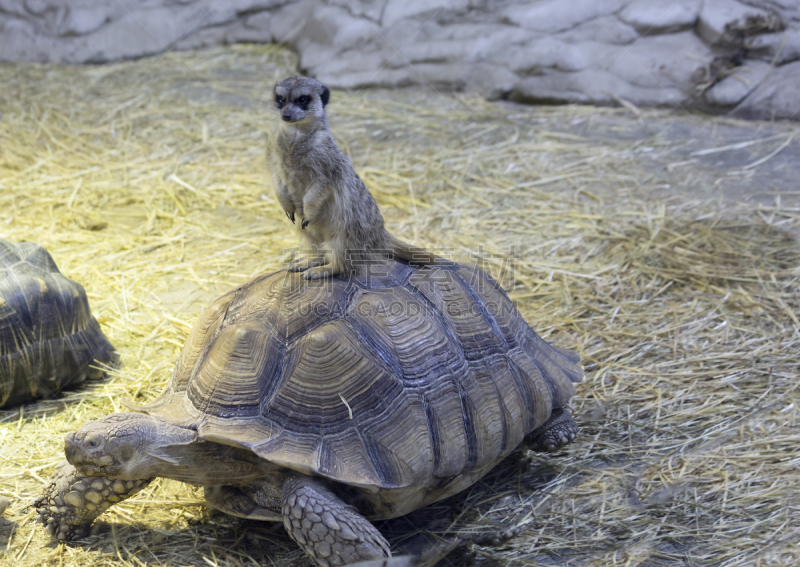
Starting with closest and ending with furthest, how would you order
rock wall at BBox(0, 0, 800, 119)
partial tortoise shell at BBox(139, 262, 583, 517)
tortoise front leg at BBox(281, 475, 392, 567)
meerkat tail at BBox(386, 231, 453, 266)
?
tortoise front leg at BBox(281, 475, 392, 567), partial tortoise shell at BBox(139, 262, 583, 517), meerkat tail at BBox(386, 231, 453, 266), rock wall at BBox(0, 0, 800, 119)

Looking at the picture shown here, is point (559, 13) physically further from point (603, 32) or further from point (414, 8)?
point (414, 8)

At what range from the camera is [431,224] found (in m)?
5.67

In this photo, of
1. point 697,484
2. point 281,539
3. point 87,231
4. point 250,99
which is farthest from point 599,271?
point 250,99

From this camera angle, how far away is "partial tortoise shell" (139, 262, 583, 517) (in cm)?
253

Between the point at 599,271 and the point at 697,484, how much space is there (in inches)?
84.7

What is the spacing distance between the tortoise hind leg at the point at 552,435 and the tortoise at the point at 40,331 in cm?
257

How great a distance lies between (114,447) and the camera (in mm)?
2465

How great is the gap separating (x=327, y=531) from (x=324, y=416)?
42 centimetres

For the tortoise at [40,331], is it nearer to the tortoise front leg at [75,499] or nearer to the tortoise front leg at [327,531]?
the tortoise front leg at [75,499]

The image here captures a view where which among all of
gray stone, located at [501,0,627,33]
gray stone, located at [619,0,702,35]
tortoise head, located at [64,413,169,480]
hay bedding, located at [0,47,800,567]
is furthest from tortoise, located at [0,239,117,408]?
gray stone, located at [619,0,702,35]

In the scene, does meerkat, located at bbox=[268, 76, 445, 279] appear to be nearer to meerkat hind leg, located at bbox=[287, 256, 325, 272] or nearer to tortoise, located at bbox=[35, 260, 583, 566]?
meerkat hind leg, located at bbox=[287, 256, 325, 272]

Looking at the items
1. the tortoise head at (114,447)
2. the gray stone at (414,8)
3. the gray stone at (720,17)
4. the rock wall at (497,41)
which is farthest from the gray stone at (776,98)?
the tortoise head at (114,447)

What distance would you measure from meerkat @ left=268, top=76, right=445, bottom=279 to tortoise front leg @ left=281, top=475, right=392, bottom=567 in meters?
1.02

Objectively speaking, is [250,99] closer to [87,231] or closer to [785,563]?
[87,231]
